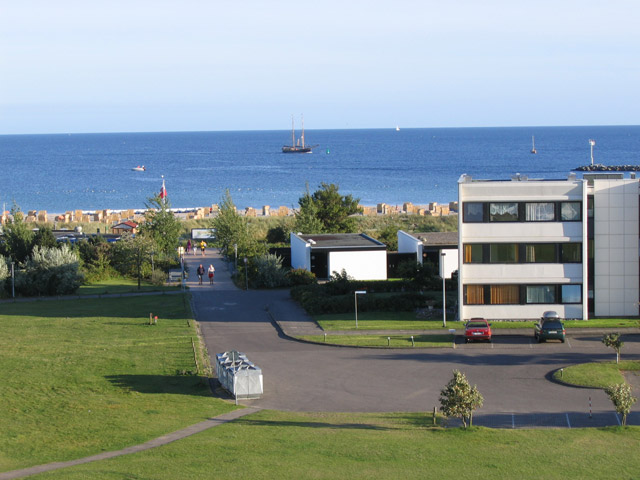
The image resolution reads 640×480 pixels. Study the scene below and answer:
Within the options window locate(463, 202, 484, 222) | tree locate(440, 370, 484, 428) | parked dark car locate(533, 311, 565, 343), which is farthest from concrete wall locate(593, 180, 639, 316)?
tree locate(440, 370, 484, 428)

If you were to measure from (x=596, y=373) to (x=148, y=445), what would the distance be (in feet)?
54.0

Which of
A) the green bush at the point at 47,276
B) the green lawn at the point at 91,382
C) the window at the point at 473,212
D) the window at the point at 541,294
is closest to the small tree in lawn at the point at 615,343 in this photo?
the window at the point at 541,294

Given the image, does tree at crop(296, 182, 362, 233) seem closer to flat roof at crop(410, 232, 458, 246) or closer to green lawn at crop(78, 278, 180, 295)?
flat roof at crop(410, 232, 458, 246)

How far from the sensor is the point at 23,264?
162ft

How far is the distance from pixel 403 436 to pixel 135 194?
139m

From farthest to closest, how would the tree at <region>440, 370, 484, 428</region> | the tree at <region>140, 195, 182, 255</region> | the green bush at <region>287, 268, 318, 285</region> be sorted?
1. the tree at <region>140, 195, 182, 255</region>
2. the green bush at <region>287, 268, 318, 285</region>
3. the tree at <region>440, 370, 484, 428</region>

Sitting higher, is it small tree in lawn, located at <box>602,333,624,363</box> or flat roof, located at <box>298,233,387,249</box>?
flat roof, located at <box>298,233,387,249</box>

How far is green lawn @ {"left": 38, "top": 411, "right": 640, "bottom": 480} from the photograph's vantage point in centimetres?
1811

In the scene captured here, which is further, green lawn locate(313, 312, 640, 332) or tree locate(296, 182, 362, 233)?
tree locate(296, 182, 362, 233)

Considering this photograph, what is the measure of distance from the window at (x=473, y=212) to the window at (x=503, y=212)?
48cm

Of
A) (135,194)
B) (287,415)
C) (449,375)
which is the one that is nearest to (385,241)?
(449,375)

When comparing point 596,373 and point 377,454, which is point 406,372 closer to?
point 596,373

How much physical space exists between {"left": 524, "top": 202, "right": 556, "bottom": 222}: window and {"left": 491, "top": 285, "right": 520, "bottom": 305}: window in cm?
348

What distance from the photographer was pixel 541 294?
40.1 meters
